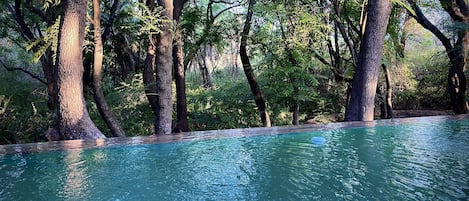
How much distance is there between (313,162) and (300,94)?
191 inches

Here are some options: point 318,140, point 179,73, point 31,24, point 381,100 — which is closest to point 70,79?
point 179,73

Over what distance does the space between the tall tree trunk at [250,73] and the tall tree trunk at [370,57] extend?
256 cm

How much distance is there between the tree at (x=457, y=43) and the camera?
7.68 m

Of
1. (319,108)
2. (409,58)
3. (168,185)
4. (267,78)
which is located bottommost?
(168,185)

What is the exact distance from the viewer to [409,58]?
1060 cm

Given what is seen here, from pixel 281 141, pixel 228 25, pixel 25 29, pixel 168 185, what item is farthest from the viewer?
pixel 25 29

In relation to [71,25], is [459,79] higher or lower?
lower

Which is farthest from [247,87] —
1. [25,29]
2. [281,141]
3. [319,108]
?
[281,141]

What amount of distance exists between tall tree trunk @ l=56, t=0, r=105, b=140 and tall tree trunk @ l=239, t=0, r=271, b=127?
11.9 feet

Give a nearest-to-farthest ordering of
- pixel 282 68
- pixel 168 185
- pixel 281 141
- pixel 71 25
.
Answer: pixel 168 185 < pixel 281 141 < pixel 71 25 < pixel 282 68

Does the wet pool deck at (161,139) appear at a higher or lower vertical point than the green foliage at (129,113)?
lower

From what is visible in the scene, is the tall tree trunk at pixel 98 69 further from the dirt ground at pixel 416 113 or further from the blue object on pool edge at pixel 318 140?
the dirt ground at pixel 416 113

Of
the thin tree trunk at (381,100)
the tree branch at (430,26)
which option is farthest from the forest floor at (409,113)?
the tree branch at (430,26)

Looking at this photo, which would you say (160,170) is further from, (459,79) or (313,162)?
(459,79)
